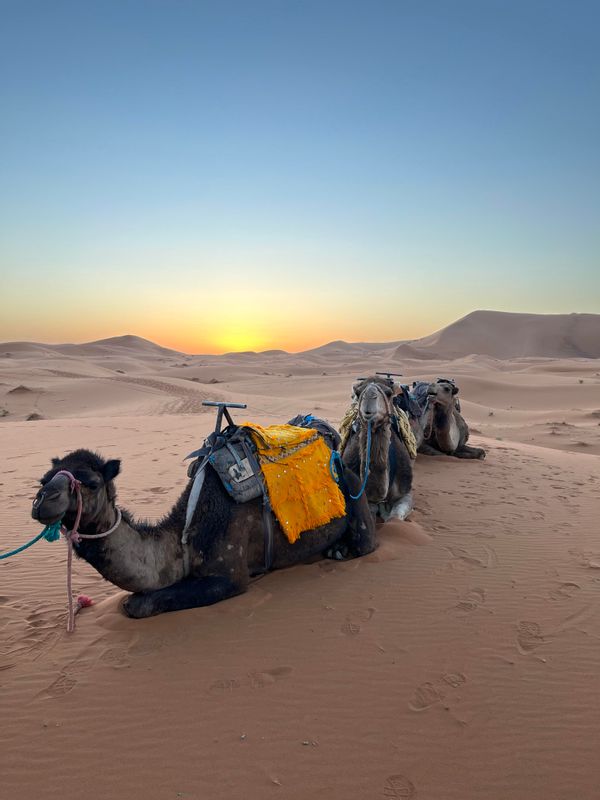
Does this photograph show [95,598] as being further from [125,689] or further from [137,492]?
[137,492]

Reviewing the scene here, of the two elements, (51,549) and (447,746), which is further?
(51,549)

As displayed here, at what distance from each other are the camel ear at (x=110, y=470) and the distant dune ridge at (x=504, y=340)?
6875 centimetres

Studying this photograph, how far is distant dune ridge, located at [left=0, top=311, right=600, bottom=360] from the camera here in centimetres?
7556

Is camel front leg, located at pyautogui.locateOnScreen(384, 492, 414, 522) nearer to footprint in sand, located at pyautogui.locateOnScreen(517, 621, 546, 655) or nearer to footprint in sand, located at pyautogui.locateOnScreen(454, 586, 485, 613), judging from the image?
footprint in sand, located at pyautogui.locateOnScreen(454, 586, 485, 613)

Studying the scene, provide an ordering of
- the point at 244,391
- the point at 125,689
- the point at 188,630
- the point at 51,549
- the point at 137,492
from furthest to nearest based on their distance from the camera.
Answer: the point at 244,391 < the point at 137,492 < the point at 51,549 < the point at 188,630 < the point at 125,689

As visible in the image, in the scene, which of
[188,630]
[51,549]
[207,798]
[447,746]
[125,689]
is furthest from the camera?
[51,549]

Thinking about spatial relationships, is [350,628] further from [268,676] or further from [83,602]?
[83,602]

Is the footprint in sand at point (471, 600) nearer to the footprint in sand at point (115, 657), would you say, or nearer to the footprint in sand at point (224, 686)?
the footprint in sand at point (224, 686)

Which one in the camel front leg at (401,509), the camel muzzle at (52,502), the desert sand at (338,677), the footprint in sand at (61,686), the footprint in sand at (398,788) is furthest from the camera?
the camel front leg at (401,509)

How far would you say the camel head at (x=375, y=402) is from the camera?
479cm

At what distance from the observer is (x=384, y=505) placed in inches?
229

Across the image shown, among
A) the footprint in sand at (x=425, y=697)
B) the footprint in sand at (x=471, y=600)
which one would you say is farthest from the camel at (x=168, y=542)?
the footprint in sand at (x=425, y=697)

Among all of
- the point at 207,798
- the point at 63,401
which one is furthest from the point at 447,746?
the point at 63,401

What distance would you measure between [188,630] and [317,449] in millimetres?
1900
